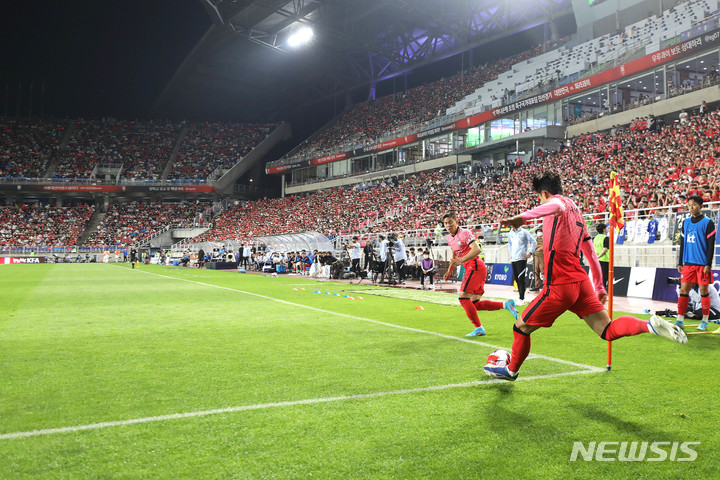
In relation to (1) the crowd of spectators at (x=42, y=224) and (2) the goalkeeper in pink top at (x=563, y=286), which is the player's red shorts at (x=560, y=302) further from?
(1) the crowd of spectators at (x=42, y=224)

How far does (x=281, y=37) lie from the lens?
5653cm

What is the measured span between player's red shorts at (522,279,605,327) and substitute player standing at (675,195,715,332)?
4.67 m

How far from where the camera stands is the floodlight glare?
2137 inches

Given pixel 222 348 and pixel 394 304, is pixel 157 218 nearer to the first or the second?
pixel 394 304

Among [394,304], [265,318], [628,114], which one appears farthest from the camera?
[628,114]

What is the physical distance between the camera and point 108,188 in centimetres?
6488

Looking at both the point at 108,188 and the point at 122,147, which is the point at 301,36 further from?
the point at 122,147

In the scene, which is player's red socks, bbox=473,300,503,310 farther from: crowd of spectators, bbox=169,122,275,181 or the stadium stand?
crowd of spectators, bbox=169,122,275,181

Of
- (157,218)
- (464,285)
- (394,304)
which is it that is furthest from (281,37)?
(464,285)

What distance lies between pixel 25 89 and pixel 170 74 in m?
22.2

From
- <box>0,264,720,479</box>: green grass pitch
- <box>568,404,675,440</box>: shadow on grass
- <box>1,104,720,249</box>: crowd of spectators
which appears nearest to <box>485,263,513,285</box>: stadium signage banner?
<box>1,104,720,249</box>: crowd of spectators

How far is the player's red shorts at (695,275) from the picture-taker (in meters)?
8.37

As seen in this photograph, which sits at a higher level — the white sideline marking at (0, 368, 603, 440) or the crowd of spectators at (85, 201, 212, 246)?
the crowd of spectators at (85, 201, 212, 246)

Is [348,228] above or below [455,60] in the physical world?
below
